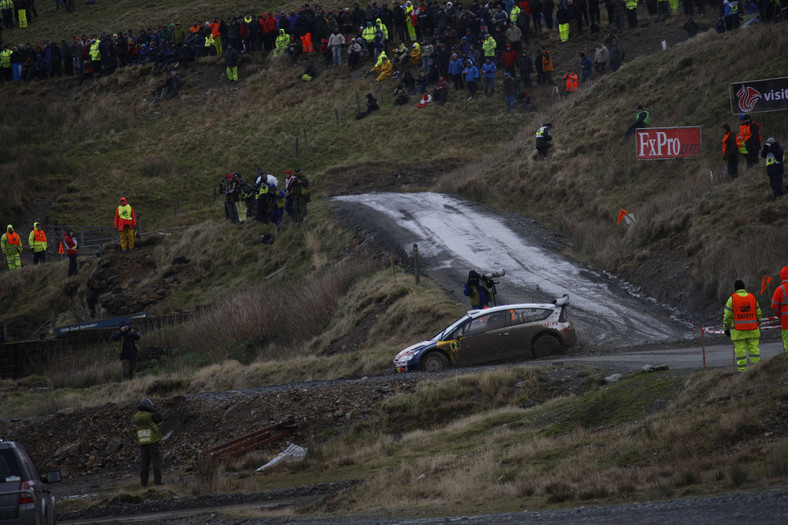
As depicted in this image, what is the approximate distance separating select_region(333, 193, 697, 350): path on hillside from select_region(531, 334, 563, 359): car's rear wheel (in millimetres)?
982

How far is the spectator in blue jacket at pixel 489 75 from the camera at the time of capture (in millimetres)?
46188

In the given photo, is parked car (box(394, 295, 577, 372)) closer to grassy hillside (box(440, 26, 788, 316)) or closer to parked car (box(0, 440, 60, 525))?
grassy hillside (box(440, 26, 788, 316))

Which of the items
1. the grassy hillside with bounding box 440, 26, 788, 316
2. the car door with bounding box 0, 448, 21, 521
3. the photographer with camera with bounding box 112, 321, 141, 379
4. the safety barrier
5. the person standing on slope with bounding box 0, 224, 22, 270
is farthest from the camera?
the person standing on slope with bounding box 0, 224, 22, 270

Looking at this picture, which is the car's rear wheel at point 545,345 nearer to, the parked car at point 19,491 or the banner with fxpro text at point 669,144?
the banner with fxpro text at point 669,144

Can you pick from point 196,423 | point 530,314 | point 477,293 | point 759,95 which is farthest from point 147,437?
point 759,95

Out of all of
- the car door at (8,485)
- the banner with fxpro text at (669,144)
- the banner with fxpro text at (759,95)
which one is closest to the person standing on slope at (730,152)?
the banner with fxpro text at (759,95)

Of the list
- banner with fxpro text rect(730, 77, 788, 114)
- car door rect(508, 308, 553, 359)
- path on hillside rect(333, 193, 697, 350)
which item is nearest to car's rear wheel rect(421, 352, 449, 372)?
car door rect(508, 308, 553, 359)

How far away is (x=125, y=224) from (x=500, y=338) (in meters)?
22.8

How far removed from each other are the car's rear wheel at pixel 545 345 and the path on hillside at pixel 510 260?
98 centimetres

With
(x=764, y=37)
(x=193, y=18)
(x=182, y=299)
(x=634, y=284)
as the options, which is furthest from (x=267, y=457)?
(x=193, y=18)

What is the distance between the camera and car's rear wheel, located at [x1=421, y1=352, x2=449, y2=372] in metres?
21.1

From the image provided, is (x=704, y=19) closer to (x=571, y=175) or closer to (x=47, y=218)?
(x=571, y=175)

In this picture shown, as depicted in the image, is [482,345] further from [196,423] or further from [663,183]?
[663,183]

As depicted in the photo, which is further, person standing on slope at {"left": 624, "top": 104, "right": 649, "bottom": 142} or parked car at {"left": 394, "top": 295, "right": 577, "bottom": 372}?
person standing on slope at {"left": 624, "top": 104, "right": 649, "bottom": 142}
